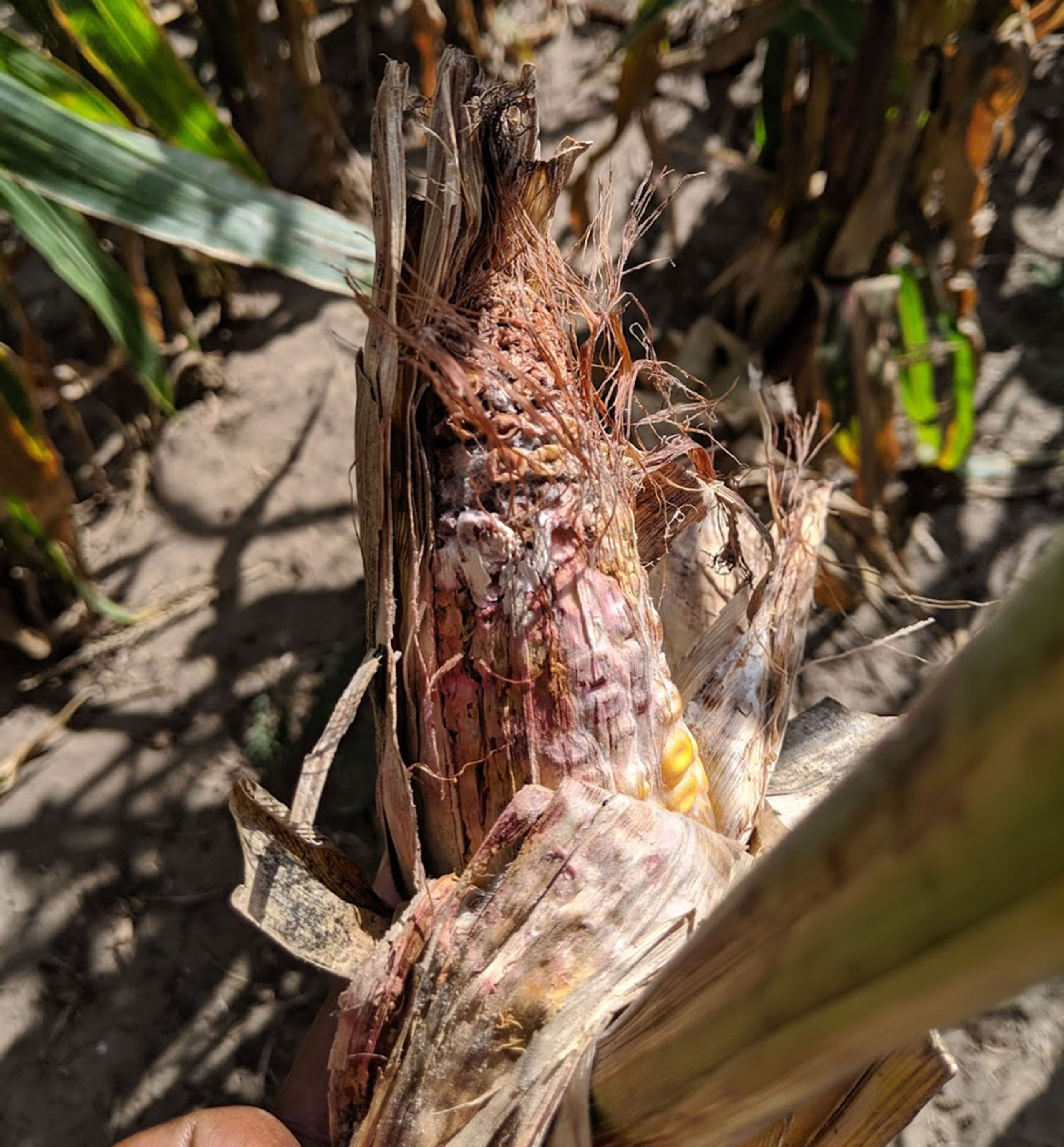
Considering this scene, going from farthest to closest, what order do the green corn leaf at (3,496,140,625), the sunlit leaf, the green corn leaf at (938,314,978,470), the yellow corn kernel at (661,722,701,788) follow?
→ the green corn leaf at (938,314,978,470) < the green corn leaf at (3,496,140,625) < the sunlit leaf < the yellow corn kernel at (661,722,701,788)

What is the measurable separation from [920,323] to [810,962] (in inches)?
52.9

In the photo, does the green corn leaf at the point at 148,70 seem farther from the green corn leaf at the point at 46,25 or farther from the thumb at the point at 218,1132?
the thumb at the point at 218,1132

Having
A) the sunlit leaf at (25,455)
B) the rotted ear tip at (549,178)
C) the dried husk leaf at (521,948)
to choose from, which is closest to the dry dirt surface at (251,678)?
the sunlit leaf at (25,455)

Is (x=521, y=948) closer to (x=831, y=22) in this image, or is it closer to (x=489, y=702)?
(x=489, y=702)

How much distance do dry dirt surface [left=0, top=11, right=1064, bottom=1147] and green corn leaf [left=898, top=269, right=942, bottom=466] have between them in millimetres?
104

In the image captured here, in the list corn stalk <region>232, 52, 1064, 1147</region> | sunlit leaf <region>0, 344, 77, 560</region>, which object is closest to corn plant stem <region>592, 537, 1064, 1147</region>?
corn stalk <region>232, 52, 1064, 1147</region>

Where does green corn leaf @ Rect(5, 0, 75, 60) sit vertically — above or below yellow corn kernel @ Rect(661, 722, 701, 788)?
above

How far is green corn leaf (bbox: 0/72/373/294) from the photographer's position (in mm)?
734

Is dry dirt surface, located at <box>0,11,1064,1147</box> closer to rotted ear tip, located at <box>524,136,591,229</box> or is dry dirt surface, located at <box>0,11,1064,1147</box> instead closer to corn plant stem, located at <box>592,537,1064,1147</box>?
rotted ear tip, located at <box>524,136,591,229</box>

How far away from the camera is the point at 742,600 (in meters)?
0.74

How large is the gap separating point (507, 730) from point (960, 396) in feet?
3.44

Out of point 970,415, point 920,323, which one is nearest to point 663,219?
point 920,323

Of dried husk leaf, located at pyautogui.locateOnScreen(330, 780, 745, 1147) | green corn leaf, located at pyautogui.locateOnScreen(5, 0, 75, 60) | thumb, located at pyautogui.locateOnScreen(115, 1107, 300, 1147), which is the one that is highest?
green corn leaf, located at pyautogui.locateOnScreen(5, 0, 75, 60)

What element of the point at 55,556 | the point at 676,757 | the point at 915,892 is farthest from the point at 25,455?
the point at 915,892
